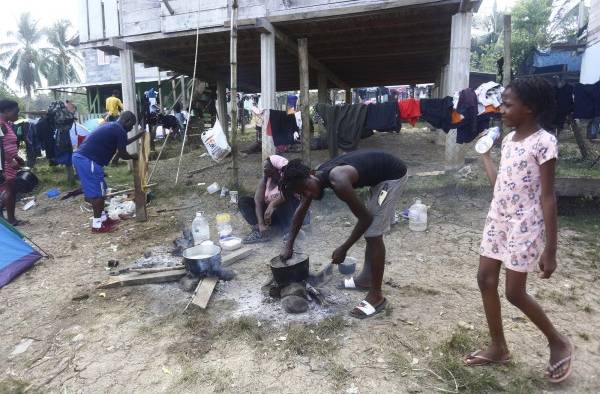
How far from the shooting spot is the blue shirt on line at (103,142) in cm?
548

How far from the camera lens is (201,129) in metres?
13.4

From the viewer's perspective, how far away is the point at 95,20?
331 inches

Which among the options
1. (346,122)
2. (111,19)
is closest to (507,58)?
(346,122)

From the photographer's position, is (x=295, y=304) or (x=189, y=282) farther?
(x=189, y=282)

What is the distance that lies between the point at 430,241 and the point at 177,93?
16.3 meters

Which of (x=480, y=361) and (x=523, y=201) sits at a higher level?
(x=523, y=201)

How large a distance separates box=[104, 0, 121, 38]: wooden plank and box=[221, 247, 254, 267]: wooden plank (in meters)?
6.37

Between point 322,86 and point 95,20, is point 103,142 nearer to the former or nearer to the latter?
point 95,20

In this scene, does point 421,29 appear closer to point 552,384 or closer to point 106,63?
point 552,384

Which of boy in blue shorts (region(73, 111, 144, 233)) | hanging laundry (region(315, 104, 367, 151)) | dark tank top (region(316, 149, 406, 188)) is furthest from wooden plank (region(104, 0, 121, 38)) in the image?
dark tank top (region(316, 149, 406, 188))

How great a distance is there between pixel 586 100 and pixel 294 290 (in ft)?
17.6

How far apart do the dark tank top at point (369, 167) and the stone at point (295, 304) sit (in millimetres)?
992

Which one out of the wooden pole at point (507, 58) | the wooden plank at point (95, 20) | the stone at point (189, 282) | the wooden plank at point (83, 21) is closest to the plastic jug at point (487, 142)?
the stone at point (189, 282)

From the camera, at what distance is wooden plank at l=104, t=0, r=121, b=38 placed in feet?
26.9
